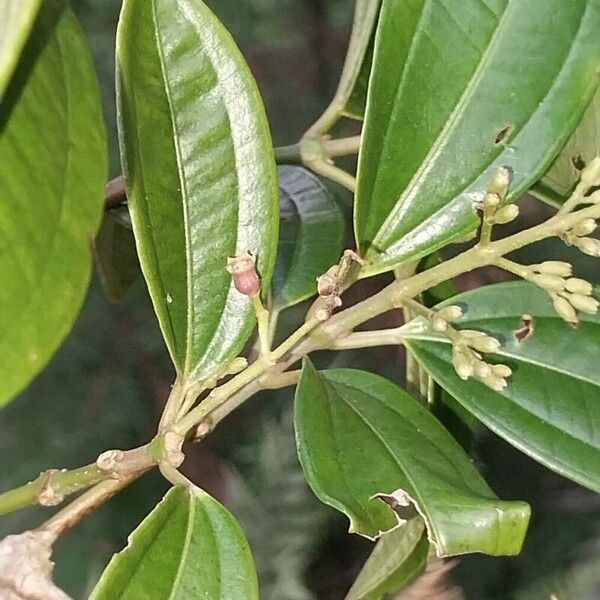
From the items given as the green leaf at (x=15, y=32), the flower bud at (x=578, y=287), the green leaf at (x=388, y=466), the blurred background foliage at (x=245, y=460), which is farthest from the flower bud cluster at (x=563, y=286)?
the blurred background foliage at (x=245, y=460)

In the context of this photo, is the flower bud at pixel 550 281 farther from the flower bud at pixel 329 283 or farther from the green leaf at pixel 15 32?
the green leaf at pixel 15 32

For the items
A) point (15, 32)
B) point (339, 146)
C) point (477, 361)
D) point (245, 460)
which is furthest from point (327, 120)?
point (245, 460)

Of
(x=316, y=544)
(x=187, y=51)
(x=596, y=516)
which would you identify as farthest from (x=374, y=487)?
(x=596, y=516)

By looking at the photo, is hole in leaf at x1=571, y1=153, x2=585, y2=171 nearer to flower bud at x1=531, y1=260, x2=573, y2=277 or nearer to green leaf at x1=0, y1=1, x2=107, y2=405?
flower bud at x1=531, y1=260, x2=573, y2=277

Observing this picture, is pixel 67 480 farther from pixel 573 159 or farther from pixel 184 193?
pixel 573 159

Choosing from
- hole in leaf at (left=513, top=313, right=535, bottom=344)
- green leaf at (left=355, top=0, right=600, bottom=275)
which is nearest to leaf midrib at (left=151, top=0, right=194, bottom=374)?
green leaf at (left=355, top=0, right=600, bottom=275)

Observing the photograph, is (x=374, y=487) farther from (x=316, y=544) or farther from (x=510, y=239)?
(x=316, y=544)
